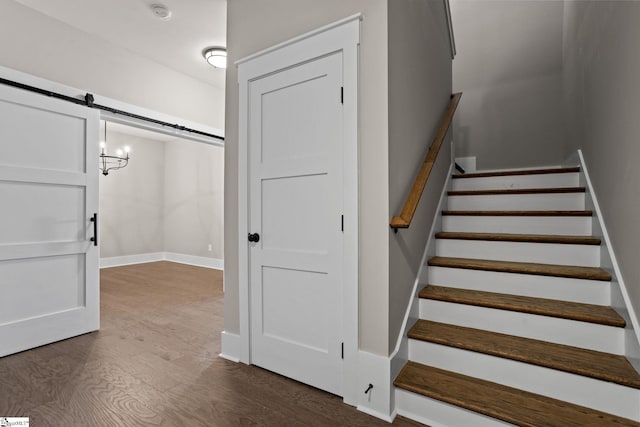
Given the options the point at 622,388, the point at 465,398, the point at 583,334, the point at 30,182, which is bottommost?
the point at 465,398

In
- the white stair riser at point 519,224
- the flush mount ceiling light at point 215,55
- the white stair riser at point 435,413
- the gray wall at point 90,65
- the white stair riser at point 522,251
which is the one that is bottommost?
the white stair riser at point 435,413

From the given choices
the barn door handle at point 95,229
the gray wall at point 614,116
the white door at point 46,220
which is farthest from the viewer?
the barn door handle at point 95,229

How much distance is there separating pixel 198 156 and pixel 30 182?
4365mm

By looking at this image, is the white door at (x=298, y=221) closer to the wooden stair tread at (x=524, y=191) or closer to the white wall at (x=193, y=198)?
the wooden stair tread at (x=524, y=191)

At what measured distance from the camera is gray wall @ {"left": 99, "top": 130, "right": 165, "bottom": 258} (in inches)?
267

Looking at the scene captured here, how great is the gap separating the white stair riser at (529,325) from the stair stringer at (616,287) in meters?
0.08

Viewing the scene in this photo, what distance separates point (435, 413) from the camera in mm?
1787

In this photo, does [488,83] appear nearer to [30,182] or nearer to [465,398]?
[465,398]

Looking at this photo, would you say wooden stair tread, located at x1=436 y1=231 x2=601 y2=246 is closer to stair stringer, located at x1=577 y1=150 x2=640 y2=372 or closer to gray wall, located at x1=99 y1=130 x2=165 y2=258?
stair stringer, located at x1=577 y1=150 x2=640 y2=372

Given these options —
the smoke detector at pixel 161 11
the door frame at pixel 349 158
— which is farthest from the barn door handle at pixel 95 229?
the door frame at pixel 349 158

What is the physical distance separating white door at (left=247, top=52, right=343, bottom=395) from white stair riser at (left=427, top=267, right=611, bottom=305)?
0.93 meters

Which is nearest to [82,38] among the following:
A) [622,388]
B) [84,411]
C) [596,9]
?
[84,411]

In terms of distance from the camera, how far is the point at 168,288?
493 centimetres

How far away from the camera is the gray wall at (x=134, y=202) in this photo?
6777mm
